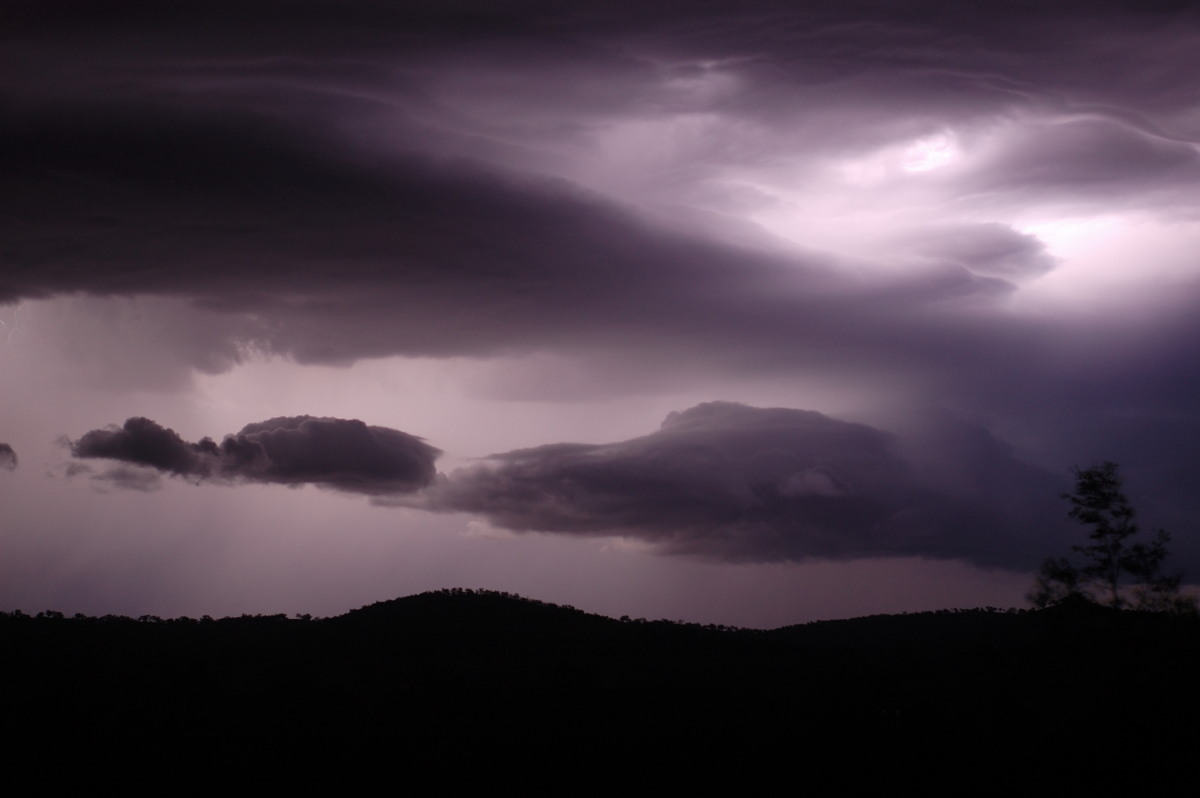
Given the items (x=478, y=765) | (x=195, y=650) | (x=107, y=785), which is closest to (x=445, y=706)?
(x=478, y=765)

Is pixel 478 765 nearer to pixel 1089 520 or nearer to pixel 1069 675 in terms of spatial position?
pixel 1089 520

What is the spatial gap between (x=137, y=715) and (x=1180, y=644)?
359ft

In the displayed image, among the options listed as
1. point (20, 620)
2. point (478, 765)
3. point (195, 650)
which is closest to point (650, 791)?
point (478, 765)

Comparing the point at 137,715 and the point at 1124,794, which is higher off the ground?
the point at 137,715

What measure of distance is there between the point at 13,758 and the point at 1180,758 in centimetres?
10926

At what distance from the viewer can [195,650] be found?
149 meters

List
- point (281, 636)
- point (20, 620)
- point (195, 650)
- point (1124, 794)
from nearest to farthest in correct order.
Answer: point (1124, 794) → point (195, 650) → point (20, 620) → point (281, 636)

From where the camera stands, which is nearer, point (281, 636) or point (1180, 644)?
point (1180, 644)

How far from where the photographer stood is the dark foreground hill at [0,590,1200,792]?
92.8m

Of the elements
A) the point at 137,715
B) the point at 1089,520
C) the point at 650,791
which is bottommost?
the point at 650,791

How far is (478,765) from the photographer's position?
323ft

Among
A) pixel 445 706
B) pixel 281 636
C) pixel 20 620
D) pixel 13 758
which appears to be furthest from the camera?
pixel 281 636

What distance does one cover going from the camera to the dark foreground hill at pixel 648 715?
305 ft

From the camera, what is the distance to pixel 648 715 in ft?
378
